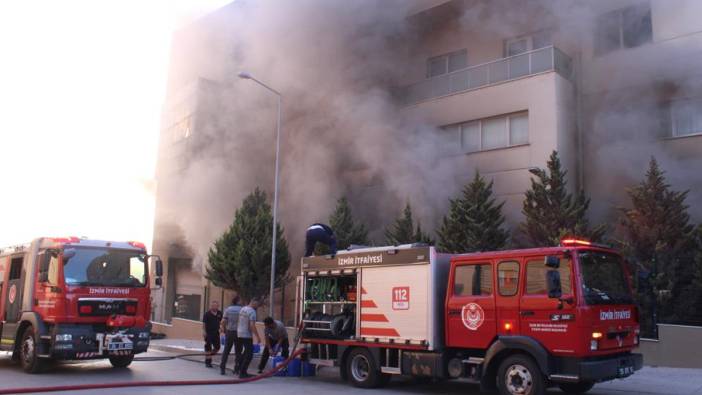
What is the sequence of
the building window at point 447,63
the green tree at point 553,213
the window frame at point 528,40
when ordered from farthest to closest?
the building window at point 447,63
the window frame at point 528,40
the green tree at point 553,213

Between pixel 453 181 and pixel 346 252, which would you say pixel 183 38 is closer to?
pixel 453 181

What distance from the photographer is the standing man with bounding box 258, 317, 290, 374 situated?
10.1 meters

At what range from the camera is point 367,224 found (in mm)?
18750

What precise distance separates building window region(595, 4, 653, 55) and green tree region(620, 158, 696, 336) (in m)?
4.18

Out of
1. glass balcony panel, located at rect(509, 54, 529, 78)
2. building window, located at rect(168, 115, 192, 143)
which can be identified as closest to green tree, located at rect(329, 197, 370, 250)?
glass balcony panel, located at rect(509, 54, 529, 78)

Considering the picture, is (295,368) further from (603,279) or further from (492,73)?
(492,73)

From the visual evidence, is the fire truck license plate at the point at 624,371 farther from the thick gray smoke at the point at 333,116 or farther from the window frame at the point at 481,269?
the thick gray smoke at the point at 333,116

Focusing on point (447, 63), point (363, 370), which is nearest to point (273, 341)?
point (363, 370)

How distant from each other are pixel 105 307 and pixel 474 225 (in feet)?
25.1

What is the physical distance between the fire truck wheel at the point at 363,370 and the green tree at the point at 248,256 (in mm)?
8503

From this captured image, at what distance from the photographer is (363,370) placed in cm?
890

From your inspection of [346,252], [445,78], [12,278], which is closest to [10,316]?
[12,278]

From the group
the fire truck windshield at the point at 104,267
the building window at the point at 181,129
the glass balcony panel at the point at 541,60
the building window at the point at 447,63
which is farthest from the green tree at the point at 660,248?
the building window at the point at 181,129

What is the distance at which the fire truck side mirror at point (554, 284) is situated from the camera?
22.4 feet
